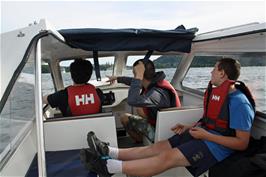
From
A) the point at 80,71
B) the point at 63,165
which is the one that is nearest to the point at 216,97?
the point at 80,71

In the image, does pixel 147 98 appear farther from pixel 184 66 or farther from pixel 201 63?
pixel 184 66

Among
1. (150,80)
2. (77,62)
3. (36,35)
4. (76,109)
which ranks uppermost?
(36,35)

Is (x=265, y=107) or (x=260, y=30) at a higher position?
(x=260, y=30)

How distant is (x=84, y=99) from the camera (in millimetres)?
3031

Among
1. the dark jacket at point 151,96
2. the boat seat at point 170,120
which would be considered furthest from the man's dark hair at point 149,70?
the boat seat at point 170,120

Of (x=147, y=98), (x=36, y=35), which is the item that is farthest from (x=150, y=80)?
(x=36, y=35)

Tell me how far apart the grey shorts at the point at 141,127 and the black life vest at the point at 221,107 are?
0.74 metres

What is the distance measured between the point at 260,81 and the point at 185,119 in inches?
33.7

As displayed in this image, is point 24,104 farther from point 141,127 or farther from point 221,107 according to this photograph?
point 221,107

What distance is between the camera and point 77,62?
3.07m

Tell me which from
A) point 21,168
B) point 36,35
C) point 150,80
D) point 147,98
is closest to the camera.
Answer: point 36,35

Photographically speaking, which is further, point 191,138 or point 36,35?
point 191,138

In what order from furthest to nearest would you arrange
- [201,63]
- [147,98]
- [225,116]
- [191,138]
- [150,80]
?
[201,63] → [150,80] → [147,98] → [191,138] → [225,116]

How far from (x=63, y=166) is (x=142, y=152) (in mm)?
757
